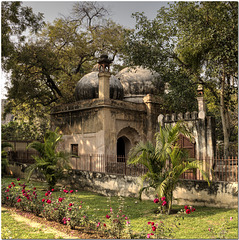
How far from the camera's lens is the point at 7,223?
7.33 meters

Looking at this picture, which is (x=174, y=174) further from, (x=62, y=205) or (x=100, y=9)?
(x=100, y=9)

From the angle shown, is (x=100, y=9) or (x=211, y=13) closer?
(x=211, y=13)

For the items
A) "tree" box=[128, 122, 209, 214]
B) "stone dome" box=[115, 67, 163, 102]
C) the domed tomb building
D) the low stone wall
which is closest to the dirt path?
"tree" box=[128, 122, 209, 214]

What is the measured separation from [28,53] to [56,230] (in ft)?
42.0

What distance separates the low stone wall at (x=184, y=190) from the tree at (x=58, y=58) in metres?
7.88

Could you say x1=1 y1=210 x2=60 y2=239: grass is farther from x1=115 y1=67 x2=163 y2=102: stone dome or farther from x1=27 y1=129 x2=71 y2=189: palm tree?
x1=115 y1=67 x2=163 y2=102: stone dome

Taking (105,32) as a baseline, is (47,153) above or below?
below

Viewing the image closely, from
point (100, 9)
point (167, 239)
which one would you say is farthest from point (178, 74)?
point (100, 9)

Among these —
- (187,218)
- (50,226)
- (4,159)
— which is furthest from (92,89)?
(50,226)

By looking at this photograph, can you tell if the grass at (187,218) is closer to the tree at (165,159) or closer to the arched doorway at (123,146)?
the tree at (165,159)

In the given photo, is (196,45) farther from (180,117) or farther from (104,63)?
(104,63)

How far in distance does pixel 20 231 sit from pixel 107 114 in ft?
30.3

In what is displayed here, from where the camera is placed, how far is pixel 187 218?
8.00 meters

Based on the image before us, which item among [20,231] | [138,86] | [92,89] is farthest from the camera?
[138,86]
